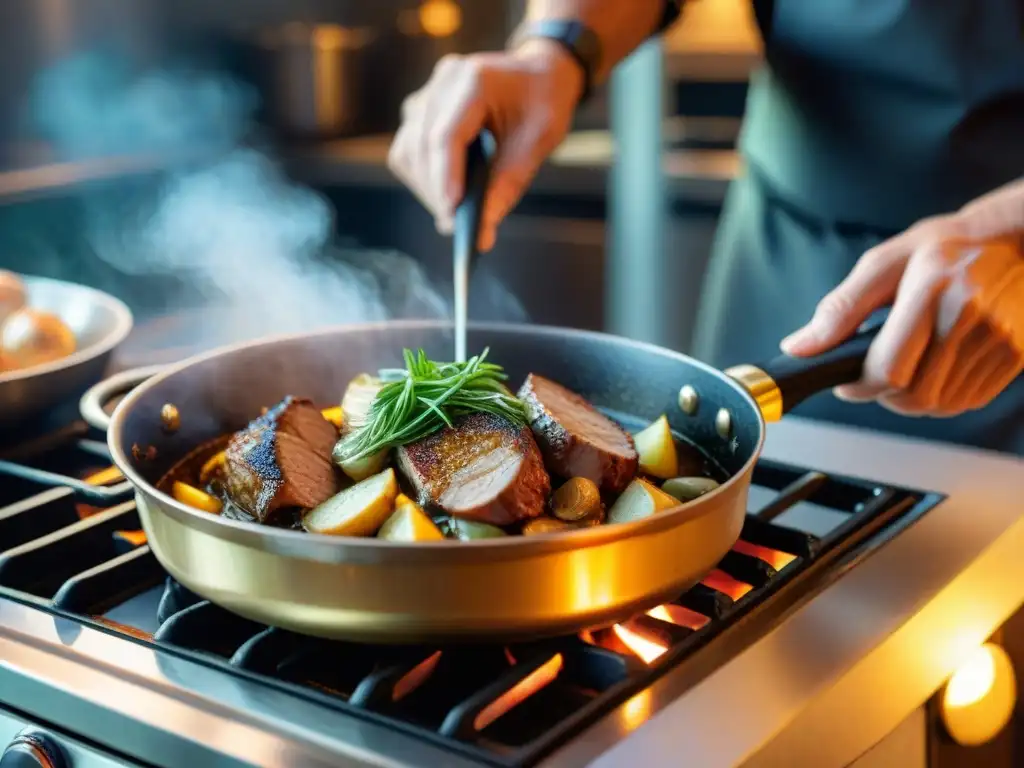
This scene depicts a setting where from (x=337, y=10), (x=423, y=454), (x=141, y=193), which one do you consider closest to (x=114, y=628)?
(x=423, y=454)

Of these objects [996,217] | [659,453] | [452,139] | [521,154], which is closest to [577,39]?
[521,154]

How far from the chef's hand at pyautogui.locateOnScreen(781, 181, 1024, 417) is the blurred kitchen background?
4.45 feet

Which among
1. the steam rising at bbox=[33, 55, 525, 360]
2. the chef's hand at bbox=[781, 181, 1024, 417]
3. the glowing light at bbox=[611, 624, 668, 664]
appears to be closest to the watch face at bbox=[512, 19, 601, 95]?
the steam rising at bbox=[33, 55, 525, 360]

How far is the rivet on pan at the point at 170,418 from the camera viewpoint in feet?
3.26

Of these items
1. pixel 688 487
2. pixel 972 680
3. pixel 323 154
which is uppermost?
pixel 688 487

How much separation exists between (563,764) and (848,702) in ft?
0.70

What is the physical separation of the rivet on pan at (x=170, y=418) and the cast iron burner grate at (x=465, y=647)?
0.08 m

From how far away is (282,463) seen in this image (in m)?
0.86

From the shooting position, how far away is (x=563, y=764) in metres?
0.63

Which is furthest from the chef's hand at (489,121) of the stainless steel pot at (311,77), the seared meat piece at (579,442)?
the stainless steel pot at (311,77)

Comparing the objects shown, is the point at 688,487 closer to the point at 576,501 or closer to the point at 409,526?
the point at 576,501

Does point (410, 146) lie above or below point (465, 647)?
above

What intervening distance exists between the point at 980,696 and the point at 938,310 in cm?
34

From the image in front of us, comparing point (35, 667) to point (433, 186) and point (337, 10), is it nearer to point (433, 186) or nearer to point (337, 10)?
point (433, 186)
